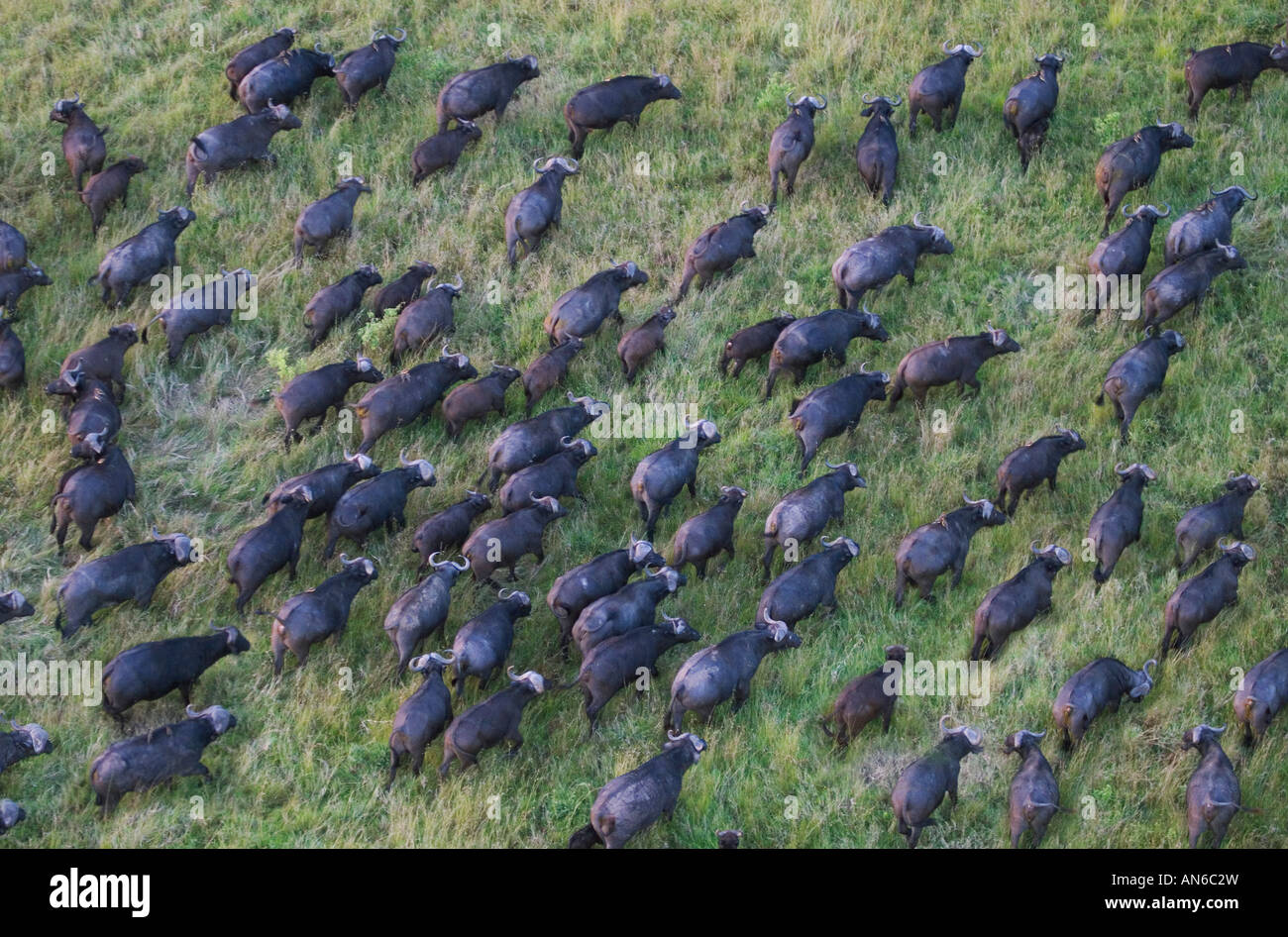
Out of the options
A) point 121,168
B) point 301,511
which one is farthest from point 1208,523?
point 121,168

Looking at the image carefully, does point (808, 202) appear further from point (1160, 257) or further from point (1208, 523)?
point (1208, 523)

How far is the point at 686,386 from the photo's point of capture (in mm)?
15344

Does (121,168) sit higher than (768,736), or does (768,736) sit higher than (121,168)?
(121,168)

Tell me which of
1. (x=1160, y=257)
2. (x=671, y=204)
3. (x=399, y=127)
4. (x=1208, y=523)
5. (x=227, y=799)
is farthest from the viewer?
(x=399, y=127)

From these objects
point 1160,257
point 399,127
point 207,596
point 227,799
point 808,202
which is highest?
point 399,127

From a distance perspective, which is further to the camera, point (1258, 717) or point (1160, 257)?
point (1160, 257)

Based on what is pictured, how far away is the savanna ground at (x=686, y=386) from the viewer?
1180cm

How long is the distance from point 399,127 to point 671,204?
11.2ft

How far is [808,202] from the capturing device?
17141mm

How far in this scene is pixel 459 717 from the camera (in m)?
11.9

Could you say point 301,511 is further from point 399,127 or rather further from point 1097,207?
point 1097,207

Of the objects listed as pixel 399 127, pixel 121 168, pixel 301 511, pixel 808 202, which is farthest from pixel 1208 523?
pixel 121 168

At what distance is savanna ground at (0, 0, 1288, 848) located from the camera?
1180cm

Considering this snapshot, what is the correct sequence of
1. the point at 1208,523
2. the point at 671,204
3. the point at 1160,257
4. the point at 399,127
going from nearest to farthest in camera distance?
the point at 1208,523 < the point at 1160,257 < the point at 671,204 < the point at 399,127
